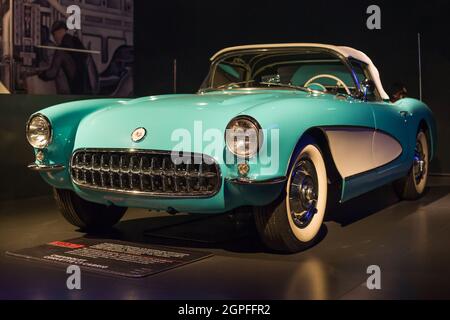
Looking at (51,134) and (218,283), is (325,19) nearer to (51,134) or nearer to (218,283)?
(51,134)

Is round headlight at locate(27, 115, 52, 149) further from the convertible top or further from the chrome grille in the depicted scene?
the convertible top

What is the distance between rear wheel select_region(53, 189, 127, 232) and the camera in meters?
4.47

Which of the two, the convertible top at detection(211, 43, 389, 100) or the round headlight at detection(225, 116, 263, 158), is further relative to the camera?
the convertible top at detection(211, 43, 389, 100)

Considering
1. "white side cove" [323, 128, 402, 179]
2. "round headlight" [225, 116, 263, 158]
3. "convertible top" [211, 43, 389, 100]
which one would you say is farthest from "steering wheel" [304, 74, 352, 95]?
"round headlight" [225, 116, 263, 158]

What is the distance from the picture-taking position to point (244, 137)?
3.49 meters

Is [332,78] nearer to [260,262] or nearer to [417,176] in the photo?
[417,176]

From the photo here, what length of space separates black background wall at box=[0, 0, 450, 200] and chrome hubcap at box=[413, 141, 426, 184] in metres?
2.03

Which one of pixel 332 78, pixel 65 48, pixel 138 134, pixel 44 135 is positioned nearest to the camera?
pixel 138 134

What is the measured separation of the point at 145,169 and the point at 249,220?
1343 millimetres

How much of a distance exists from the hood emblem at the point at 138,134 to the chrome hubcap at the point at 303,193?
92cm

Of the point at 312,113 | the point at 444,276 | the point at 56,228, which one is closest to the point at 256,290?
the point at 444,276

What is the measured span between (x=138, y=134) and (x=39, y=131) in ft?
2.68

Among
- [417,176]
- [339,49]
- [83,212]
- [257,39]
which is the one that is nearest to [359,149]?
[339,49]
